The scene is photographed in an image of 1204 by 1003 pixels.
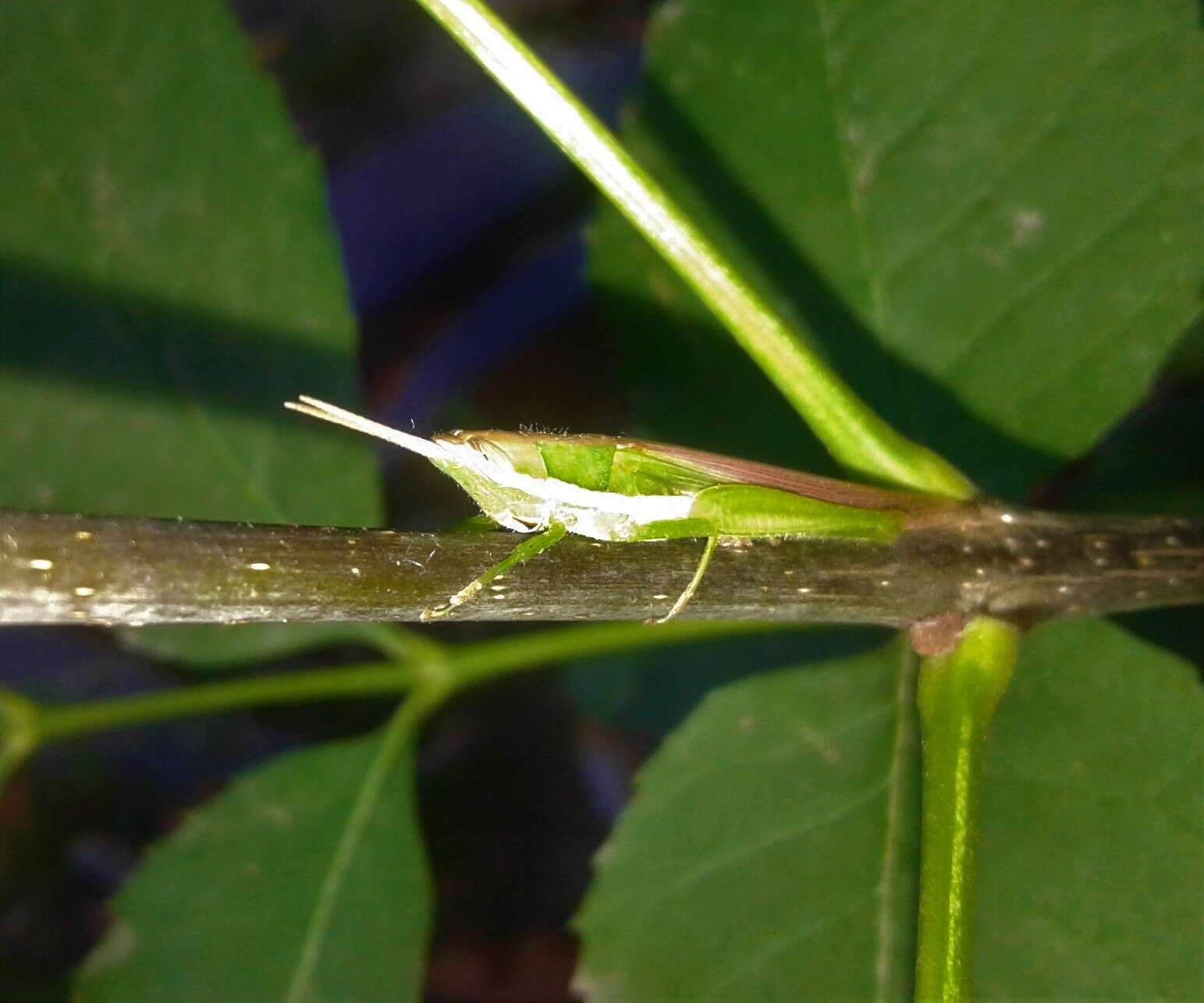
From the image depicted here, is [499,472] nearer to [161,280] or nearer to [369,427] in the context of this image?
[369,427]

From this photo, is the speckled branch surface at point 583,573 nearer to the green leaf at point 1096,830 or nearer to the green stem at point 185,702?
the green leaf at point 1096,830

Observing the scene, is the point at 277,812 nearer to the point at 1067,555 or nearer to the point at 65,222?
the point at 65,222

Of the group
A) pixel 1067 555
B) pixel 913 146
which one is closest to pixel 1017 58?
pixel 913 146

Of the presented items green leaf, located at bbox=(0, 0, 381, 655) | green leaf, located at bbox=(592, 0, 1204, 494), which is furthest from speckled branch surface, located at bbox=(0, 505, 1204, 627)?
green leaf, located at bbox=(0, 0, 381, 655)

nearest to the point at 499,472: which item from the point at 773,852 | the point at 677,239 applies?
the point at 677,239

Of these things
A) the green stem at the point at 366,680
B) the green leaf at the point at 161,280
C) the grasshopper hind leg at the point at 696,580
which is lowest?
the grasshopper hind leg at the point at 696,580

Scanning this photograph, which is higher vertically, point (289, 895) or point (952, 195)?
point (952, 195)

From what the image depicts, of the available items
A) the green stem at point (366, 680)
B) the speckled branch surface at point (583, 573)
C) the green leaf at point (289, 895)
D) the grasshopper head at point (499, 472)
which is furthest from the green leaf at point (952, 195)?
the green leaf at point (289, 895)

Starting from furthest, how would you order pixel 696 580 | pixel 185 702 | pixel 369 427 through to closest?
pixel 185 702 < pixel 696 580 < pixel 369 427
